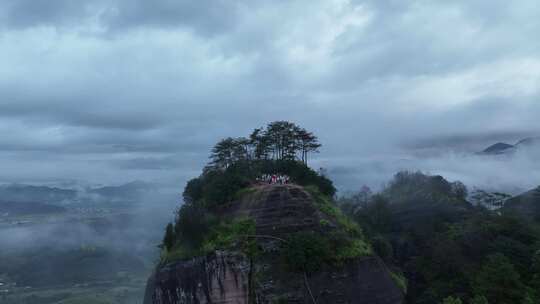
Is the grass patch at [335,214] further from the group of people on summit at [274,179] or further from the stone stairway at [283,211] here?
the group of people on summit at [274,179]

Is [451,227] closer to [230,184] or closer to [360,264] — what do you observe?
[360,264]

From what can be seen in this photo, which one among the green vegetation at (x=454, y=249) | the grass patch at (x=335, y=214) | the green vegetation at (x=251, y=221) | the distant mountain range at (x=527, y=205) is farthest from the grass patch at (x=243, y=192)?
the distant mountain range at (x=527, y=205)

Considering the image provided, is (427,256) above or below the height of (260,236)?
below

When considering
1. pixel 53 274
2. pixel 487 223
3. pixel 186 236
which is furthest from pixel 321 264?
pixel 53 274

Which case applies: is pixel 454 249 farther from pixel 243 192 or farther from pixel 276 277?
pixel 243 192

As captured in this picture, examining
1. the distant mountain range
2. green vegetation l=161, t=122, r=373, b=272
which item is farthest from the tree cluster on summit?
the distant mountain range

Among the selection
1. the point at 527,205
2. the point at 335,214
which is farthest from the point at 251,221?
the point at 527,205

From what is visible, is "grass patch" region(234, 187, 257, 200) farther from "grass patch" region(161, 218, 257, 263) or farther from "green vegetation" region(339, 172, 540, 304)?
"green vegetation" region(339, 172, 540, 304)
